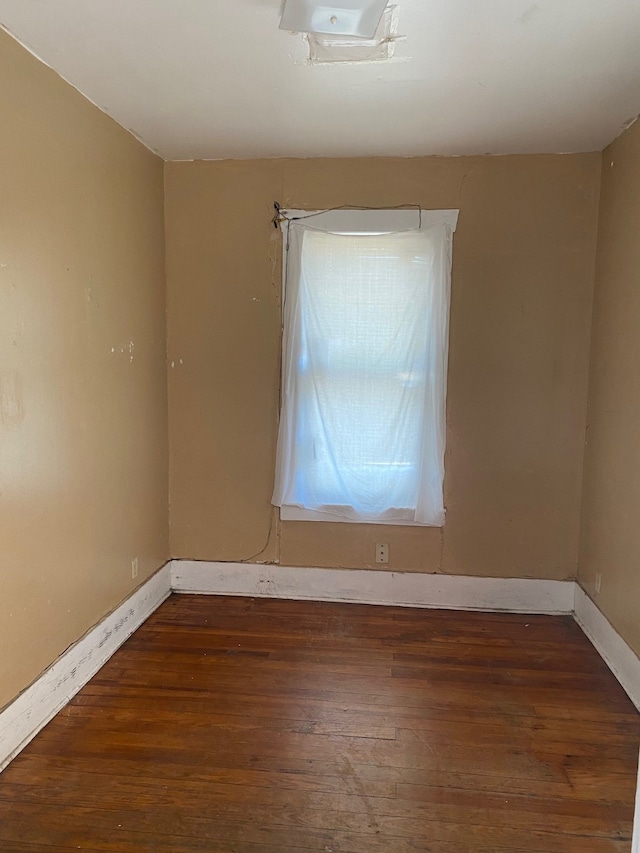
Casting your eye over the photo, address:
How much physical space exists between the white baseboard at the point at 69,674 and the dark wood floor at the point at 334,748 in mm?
51

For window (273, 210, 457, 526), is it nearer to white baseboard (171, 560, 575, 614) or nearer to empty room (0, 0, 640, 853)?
empty room (0, 0, 640, 853)

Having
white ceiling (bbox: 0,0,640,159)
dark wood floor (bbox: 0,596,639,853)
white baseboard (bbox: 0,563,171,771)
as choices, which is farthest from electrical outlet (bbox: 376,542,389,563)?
white ceiling (bbox: 0,0,640,159)

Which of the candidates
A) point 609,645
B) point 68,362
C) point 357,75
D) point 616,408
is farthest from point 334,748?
point 357,75

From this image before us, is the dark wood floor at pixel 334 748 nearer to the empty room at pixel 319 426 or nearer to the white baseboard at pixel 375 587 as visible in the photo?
the empty room at pixel 319 426

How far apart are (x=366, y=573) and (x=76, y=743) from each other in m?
1.68

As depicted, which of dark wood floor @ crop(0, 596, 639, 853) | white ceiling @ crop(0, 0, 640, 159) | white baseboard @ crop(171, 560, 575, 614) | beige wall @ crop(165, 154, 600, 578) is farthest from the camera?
white baseboard @ crop(171, 560, 575, 614)

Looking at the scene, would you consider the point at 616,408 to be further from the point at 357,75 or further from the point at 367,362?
the point at 357,75

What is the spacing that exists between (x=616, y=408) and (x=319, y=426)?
4.71 feet

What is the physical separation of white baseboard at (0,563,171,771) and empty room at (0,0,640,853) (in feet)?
0.05

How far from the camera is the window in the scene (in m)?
3.05

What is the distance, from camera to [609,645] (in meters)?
2.63

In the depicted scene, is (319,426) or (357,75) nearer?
(357,75)

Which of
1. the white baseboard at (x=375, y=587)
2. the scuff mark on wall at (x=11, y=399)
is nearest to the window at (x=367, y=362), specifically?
the white baseboard at (x=375, y=587)

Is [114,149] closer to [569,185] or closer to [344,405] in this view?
[344,405]
